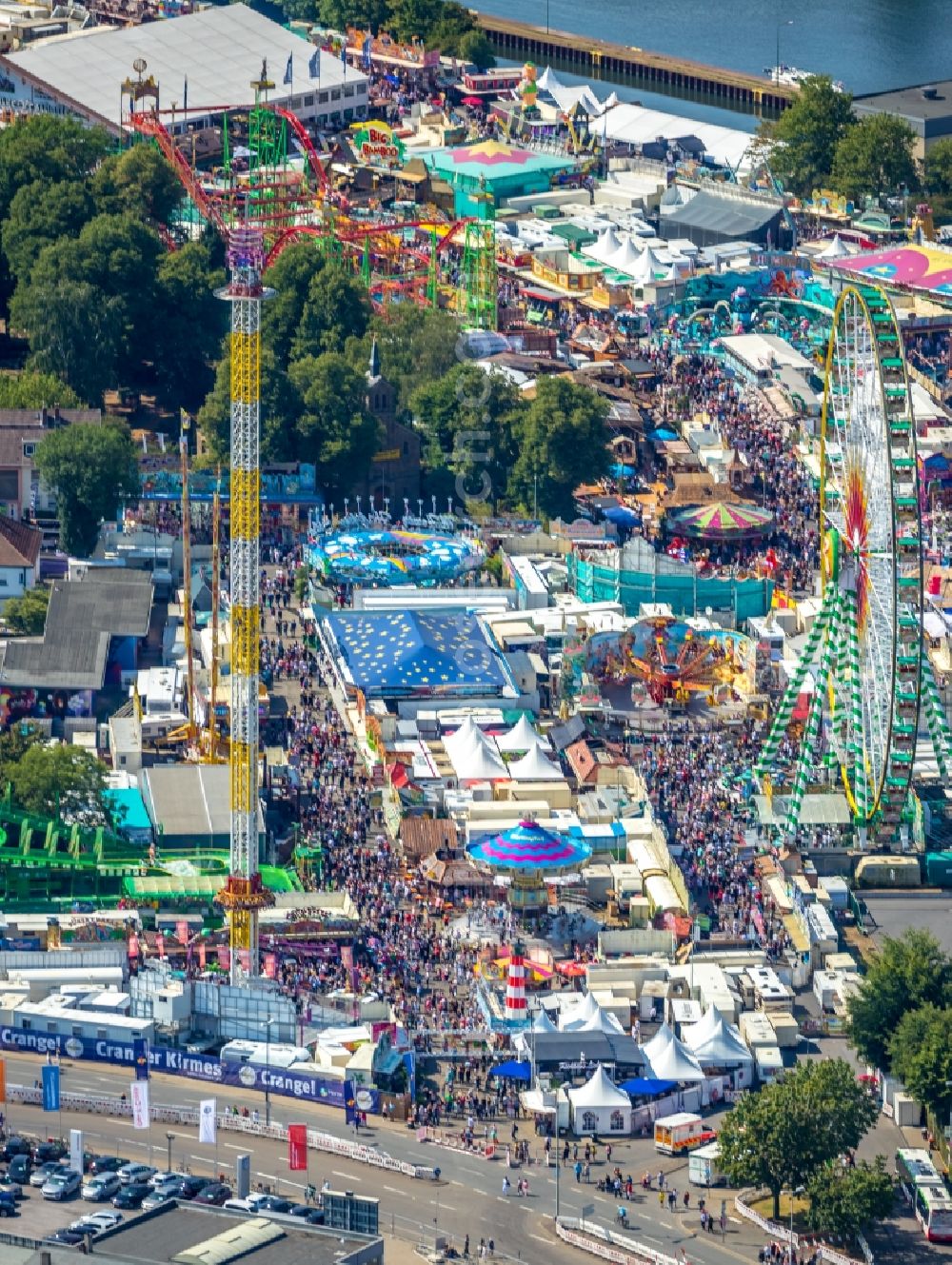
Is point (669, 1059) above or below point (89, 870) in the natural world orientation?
below

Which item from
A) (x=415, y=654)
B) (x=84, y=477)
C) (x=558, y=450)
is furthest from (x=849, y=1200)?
(x=558, y=450)

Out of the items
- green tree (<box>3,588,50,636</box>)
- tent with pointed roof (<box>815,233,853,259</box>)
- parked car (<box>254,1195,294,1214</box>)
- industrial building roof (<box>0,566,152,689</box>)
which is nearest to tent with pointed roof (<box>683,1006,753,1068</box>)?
parked car (<box>254,1195,294,1214</box>)

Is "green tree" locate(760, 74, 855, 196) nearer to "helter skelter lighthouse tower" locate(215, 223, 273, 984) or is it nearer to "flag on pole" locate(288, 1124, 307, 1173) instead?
"helter skelter lighthouse tower" locate(215, 223, 273, 984)

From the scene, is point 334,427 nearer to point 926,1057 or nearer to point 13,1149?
point 926,1057

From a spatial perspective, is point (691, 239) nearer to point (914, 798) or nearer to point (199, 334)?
point (199, 334)

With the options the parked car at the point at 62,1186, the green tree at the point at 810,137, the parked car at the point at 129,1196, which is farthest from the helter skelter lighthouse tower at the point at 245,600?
the green tree at the point at 810,137
